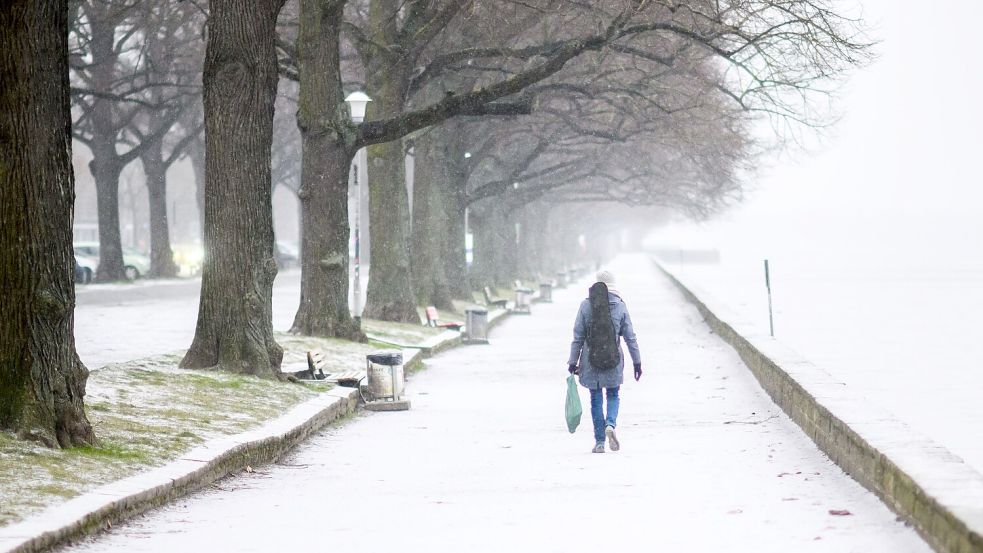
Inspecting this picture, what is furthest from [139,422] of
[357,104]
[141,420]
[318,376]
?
[357,104]

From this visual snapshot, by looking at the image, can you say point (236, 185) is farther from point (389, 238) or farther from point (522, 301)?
point (522, 301)

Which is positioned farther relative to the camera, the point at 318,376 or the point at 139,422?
the point at 318,376

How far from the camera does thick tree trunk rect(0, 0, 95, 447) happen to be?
37.8ft

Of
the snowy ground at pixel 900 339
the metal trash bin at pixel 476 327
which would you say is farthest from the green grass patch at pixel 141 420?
A: the metal trash bin at pixel 476 327

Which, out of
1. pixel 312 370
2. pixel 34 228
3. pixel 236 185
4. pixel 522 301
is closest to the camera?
pixel 34 228

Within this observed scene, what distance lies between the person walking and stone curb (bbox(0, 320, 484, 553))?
2.82 metres

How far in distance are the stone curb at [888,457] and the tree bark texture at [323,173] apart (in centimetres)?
916

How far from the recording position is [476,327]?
31578 mm

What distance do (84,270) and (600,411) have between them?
139 feet

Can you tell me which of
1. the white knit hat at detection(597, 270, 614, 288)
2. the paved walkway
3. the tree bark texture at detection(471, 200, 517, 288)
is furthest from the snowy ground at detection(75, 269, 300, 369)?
the white knit hat at detection(597, 270, 614, 288)

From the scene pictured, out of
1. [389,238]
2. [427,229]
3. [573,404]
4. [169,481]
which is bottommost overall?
[169,481]

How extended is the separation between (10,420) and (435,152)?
28.9 m

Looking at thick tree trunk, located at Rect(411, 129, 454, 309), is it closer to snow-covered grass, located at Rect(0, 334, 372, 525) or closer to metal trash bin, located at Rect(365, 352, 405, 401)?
snow-covered grass, located at Rect(0, 334, 372, 525)

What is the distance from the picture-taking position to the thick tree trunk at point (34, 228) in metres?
11.5
